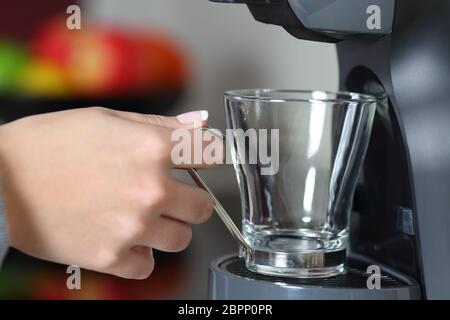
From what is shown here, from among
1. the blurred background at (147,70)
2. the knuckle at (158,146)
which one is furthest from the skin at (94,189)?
the blurred background at (147,70)

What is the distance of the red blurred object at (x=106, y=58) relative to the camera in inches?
36.4

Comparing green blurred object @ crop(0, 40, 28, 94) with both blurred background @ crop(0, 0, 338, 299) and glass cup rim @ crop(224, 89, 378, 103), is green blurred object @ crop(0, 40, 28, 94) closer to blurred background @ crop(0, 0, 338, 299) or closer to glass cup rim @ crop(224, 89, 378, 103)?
blurred background @ crop(0, 0, 338, 299)

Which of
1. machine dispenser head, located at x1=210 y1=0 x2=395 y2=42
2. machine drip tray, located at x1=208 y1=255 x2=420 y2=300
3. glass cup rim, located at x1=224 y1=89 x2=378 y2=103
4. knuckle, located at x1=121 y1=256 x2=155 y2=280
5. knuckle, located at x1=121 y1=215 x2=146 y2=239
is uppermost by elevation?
machine dispenser head, located at x1=210 y1=0 x2=395 y2=42

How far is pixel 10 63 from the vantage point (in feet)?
3.16

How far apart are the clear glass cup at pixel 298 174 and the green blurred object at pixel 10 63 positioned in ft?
1.72

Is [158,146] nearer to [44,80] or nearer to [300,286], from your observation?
[300,286]

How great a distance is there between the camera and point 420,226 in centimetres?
47

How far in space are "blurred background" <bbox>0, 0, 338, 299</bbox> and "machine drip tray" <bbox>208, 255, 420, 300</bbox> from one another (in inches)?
17.2

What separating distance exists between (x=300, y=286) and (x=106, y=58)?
0.55 meters

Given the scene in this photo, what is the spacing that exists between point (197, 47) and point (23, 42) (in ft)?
0.70

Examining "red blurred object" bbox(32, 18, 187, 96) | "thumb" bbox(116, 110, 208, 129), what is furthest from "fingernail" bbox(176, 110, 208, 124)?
"red blurred object" bbox(32, 18, 187, 96)

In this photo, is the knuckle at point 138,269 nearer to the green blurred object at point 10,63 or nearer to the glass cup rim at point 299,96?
the glass cup rim at point 299,96

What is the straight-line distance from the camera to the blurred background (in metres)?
0.92
